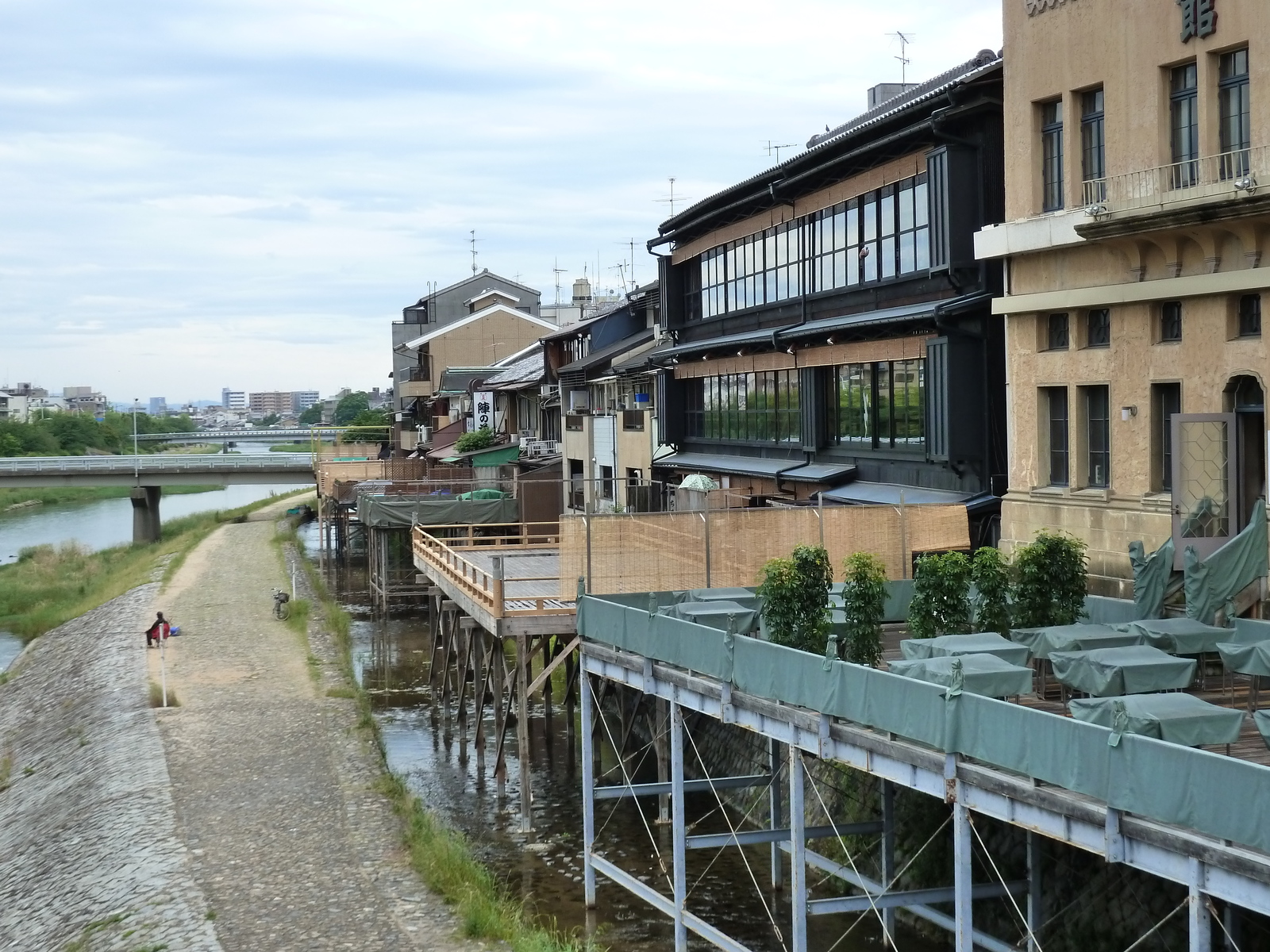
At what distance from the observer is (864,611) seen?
55.4ft

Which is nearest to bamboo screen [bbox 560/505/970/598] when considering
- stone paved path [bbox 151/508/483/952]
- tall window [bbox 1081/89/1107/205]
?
stone paved path [bbox 151/508/483/952]

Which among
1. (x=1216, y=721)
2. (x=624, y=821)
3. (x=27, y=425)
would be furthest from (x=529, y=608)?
(x=27, y=425)

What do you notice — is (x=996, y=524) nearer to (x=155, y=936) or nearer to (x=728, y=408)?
(x=728, y=408)

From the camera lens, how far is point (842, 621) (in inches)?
762

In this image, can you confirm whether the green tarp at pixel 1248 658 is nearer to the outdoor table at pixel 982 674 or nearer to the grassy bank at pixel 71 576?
the outdoor table at pixel 982 674

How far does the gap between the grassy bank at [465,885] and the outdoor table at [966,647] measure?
17.3 ft

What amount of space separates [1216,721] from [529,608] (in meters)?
12.7

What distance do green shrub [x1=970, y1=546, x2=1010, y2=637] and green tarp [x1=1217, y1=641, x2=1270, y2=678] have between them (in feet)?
11.9

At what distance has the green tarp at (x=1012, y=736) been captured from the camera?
929 cm

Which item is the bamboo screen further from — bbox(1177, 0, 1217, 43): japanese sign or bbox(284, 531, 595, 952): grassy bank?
bbox(1177, 0, 1217, 43): japanese sign

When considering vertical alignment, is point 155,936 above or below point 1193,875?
below

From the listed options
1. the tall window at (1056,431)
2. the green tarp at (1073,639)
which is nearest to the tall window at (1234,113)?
the tall window at (1056,431)

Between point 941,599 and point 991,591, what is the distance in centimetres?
79

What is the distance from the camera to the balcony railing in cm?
1732
